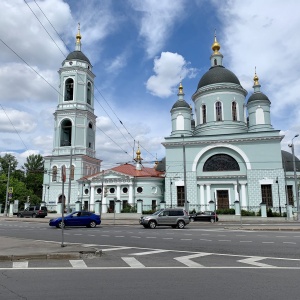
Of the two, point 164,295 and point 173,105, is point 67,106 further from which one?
point 164,295

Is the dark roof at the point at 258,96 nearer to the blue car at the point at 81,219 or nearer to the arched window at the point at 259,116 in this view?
the arched window at the point at 259,116

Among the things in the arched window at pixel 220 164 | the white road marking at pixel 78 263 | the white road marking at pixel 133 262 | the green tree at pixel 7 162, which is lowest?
the white road marking at pixel 133 262

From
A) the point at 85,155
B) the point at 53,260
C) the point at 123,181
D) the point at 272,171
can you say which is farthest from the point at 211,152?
the point at 53,260

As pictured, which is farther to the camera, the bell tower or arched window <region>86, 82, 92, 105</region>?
arched window <region>86, 82, 92, 105</region>

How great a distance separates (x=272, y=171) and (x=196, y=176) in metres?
9.82

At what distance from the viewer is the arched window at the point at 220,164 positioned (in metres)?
44.0

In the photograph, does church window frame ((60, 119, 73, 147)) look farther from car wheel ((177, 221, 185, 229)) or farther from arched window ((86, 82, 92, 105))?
car wheel ((177, 221, 185, 229))

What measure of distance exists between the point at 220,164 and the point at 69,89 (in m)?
29.3

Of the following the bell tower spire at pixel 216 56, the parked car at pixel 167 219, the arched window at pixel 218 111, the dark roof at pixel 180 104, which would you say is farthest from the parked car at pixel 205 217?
the bell tower spire at pixel 216 56

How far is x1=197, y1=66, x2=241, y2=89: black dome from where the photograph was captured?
49.7 m

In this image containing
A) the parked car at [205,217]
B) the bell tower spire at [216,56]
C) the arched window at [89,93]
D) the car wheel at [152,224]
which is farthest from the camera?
the arched window at [89,93]

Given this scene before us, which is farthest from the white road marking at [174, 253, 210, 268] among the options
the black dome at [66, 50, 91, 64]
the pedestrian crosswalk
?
the black dome at [66, 50, 91, 64]

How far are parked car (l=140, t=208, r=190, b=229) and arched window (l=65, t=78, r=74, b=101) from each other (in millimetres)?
37120

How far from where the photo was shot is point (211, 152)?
45125 mm
